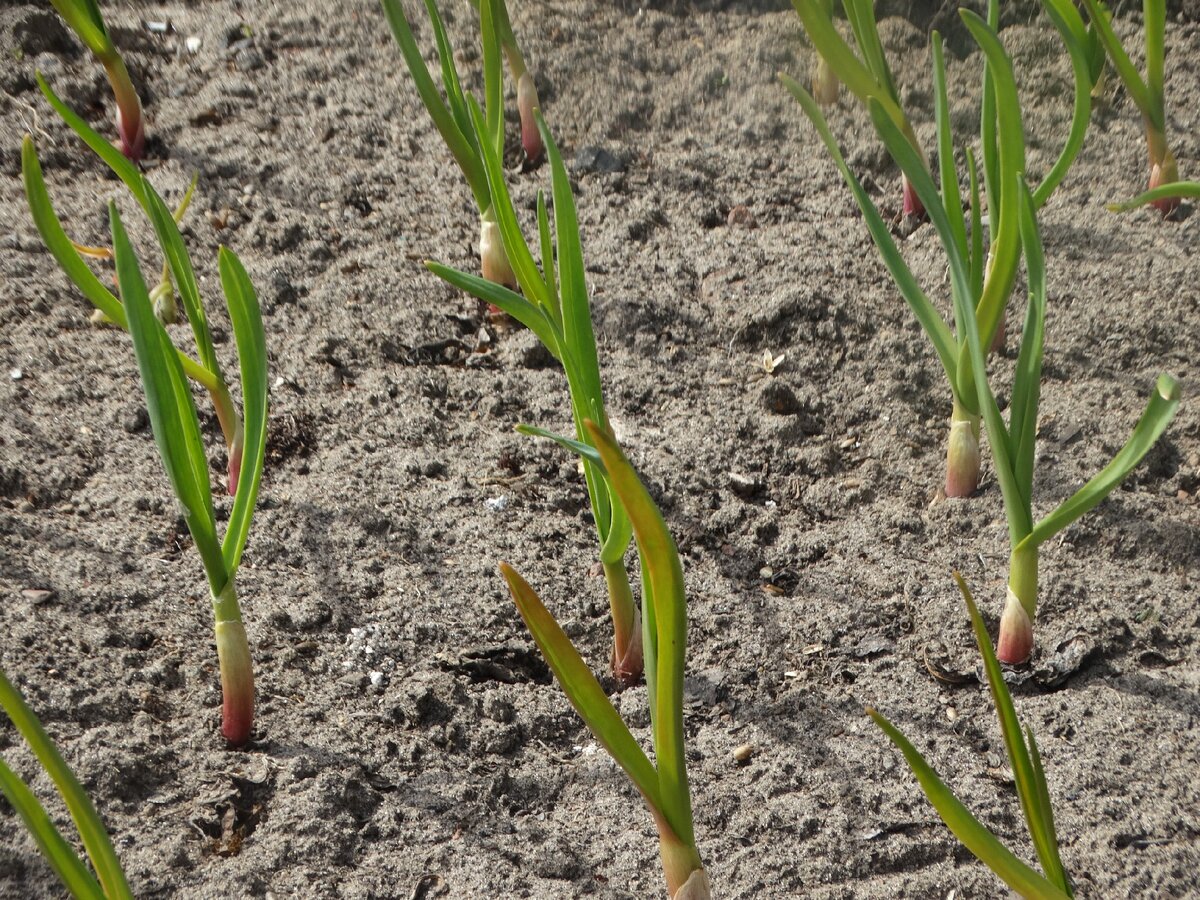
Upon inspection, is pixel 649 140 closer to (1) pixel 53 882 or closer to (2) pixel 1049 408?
(2) pixel 1049 408

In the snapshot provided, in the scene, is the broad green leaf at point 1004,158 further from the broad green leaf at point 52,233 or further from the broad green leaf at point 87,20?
the broad green leaf at point 87,20

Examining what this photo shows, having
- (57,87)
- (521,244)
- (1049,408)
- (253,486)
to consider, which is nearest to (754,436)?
(1049,408)

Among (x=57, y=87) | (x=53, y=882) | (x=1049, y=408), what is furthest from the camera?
(x=57, y=87)

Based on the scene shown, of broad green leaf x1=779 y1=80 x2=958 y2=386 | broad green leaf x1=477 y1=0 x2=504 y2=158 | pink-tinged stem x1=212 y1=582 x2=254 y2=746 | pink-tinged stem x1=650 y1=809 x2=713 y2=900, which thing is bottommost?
pink-tinged stem x1=650 y1=809 x2=713 y2=900

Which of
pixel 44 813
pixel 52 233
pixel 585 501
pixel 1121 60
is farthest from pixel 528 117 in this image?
pixel 44 813

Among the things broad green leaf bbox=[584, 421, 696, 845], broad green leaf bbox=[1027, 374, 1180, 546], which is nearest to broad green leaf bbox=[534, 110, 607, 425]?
broad green leaf bbox=[584, 421, 696, 845]

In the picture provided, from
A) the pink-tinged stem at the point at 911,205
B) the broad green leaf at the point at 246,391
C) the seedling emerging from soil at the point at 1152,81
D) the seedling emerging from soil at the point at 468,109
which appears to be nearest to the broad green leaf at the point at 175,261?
the broad green leaf at the point at 246,391

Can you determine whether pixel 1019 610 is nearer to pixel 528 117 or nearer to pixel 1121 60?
pixel 1121 60

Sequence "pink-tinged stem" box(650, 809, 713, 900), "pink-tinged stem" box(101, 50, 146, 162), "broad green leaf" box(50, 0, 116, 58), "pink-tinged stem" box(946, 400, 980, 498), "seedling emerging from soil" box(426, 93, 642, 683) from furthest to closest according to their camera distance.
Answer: "pink-tinged stem" box(101, 50, 146, 162) < "broad green leaf" box(50, 0, 116, 58) < "pink-tinged stem" box(946, 400, 980, 498) < "seedling emerging from soil" box(426, 93, 642, 683) < "pink-tinged stem" box(650, 809, 713, 900)

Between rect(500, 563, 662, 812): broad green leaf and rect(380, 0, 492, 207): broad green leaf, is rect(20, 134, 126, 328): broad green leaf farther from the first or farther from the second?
rect(500, 563, 662, 812): broad green leaf
